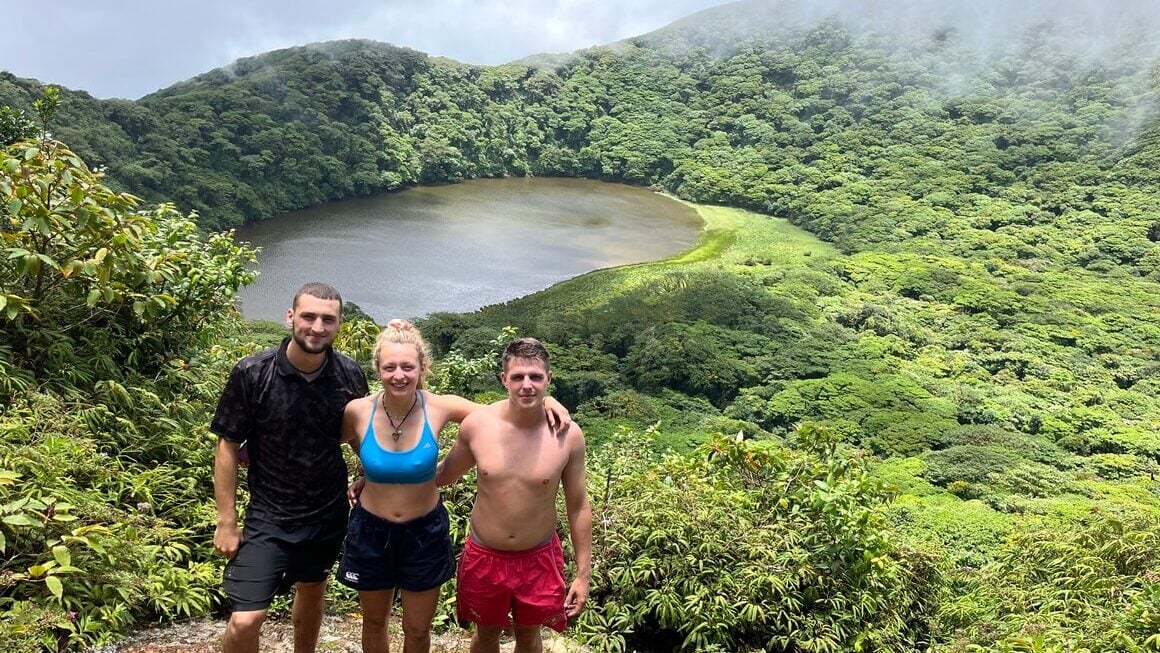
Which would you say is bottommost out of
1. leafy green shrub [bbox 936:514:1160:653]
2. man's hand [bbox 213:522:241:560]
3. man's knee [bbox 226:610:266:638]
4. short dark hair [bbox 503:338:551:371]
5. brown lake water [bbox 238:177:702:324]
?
brown lake water [bbox 238:177:702:324]

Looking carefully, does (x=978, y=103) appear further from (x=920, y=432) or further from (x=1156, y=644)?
(x=1156, y=644)

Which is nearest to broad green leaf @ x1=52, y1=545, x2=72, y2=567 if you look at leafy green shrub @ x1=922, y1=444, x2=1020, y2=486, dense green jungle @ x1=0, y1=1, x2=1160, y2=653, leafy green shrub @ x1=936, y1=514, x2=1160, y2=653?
dense green jungle @ x1=0, y1=1, x2=1160, y2=653

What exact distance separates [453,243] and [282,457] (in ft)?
105

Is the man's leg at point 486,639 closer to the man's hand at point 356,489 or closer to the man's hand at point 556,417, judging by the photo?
the man's hand at point 356,489

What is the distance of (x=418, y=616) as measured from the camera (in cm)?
305

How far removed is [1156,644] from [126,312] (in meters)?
6.19

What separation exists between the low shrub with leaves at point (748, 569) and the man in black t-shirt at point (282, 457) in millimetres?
2209

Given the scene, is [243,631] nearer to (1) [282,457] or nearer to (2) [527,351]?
(1) [282,457]

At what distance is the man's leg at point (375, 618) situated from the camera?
10.0ft

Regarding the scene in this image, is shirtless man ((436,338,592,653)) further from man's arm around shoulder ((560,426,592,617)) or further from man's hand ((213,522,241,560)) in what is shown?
man's hand ((213,522,241,560))

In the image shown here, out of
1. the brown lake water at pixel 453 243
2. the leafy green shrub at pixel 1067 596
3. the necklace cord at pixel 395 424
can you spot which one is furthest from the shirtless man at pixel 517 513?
the brown lake water at pixel 453 243

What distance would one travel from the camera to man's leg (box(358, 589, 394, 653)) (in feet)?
10.0

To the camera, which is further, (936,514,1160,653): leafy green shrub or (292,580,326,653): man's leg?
(936,514,1160,653): leafy green shrub

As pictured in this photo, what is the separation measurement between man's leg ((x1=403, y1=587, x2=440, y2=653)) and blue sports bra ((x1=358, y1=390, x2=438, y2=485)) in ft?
1.53
